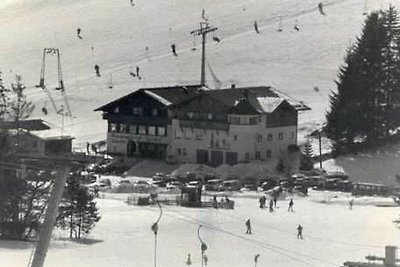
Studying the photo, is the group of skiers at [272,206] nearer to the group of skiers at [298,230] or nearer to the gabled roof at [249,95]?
the group of skiers at [298,230]

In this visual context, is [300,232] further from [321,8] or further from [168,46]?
[321,8]

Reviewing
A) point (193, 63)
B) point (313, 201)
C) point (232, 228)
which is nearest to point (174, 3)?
point (193, 63)

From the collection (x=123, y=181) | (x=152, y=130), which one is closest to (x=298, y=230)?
(x=123, y=181)

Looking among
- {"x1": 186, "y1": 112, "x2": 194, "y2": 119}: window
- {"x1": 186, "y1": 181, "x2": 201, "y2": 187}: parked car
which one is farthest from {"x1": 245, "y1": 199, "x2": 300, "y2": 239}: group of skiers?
{"x1": 186, "y1": 112, "x2": 194, "y2": 119}: window

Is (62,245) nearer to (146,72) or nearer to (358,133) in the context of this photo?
(358,133)

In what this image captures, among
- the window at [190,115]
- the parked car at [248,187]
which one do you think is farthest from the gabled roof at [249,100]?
the parked car at [248,187]

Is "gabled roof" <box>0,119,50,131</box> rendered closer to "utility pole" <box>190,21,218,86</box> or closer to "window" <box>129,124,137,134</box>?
"window" <box>129,124,137,134</box>
